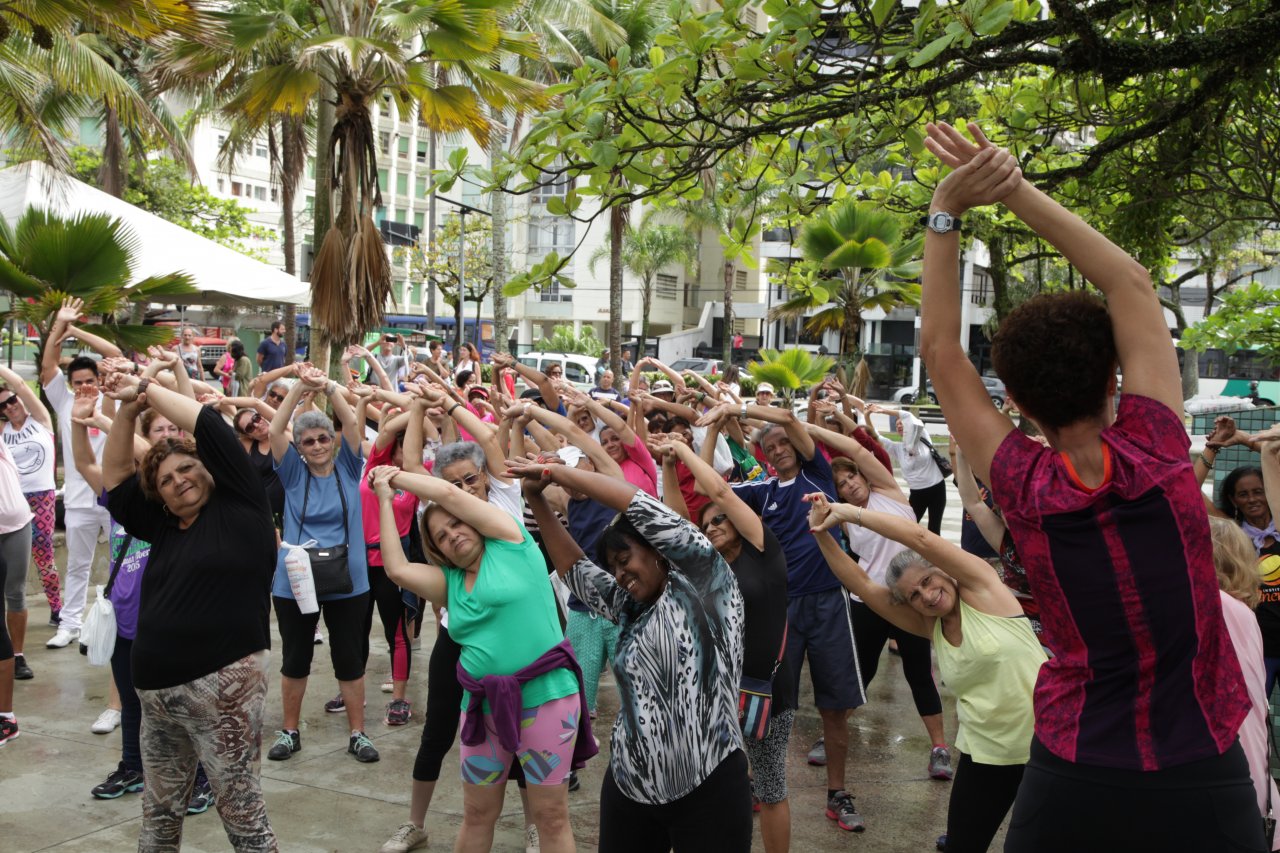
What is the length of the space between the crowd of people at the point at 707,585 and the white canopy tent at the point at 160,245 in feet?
18.9

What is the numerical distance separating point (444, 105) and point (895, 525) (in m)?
11.1

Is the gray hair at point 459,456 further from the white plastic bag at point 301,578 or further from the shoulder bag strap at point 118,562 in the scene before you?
the shoulder bag strap at point 118,562

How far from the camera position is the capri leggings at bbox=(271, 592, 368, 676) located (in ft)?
19.8

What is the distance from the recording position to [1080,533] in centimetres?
196

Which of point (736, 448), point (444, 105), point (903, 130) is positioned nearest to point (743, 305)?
point (444, 105)

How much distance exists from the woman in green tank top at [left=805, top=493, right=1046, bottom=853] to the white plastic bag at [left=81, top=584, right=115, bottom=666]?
3.22m

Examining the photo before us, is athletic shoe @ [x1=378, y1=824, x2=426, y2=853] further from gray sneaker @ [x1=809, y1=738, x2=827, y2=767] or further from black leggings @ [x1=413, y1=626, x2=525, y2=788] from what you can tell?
gray sneaker @ [x1=809, y1=738, x2=827, y2=767]

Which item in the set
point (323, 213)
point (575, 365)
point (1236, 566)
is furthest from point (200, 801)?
point (575, 365)

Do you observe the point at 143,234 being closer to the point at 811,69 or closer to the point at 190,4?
the point at 190,4

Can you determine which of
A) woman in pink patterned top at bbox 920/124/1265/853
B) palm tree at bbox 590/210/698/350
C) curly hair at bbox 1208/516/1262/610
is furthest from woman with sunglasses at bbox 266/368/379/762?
palm tree at bbox 590/210/698/350

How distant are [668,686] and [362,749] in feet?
11.0

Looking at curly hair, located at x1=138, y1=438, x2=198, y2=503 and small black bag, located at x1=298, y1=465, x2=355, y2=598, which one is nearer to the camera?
curly hair, located at x1=138, y1=438, x2=198, y2=503

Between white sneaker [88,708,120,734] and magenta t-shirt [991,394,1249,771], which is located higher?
magenta t-shirt [991,394,1249,771]

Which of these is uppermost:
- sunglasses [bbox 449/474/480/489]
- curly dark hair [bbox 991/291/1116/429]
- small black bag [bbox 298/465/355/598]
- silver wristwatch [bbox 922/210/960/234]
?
silver wristwatch [bbox 922/210/960/234]
